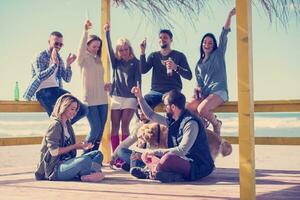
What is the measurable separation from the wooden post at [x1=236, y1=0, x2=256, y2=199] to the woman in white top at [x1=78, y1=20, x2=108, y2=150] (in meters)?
2.98

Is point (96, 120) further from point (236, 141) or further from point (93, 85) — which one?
point (236, 141)

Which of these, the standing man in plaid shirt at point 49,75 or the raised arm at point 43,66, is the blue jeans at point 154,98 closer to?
the standing man in plaid shirt at point 49,75

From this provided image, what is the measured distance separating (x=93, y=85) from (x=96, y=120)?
43 centimetres

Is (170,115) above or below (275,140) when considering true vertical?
above

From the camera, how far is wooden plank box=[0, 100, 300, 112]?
651 cm

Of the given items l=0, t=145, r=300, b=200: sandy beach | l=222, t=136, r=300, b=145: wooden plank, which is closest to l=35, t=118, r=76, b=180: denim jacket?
l=0, t=145, r=300, b=200: sandy beach

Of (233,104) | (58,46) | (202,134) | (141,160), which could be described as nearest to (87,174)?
(141,160)

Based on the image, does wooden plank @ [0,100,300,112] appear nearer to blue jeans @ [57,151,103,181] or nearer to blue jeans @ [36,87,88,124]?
blue jeans @ [36,87,88,124]

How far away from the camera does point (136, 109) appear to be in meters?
6.20

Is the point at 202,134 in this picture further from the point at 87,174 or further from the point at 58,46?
the point at 58,46

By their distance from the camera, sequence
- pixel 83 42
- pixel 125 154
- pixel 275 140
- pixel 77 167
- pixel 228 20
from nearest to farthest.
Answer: pixel 77 167, pixel 125 154, pixel 228 20, pixel 83 42, pixel 275 140

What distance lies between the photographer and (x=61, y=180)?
200 inches

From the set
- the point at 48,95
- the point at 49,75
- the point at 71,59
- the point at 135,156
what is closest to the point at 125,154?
the point at 135,156

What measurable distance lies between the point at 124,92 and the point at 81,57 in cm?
67
